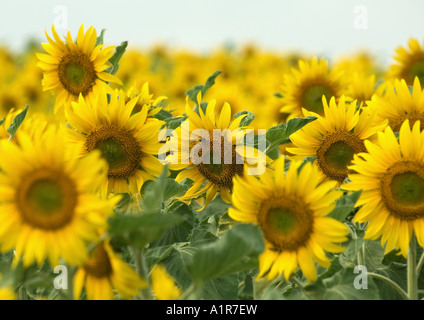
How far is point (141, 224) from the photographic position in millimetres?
1067

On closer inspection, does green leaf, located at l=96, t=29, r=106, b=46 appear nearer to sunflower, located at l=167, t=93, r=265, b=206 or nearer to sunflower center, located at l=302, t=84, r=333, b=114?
sunflower, located at l=167, t=93, r=265, b=206

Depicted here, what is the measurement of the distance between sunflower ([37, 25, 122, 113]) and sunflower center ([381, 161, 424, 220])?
95 cm

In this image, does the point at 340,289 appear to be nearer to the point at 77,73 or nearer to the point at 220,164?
the point at 220,164

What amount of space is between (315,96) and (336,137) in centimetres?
94

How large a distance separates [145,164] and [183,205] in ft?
0.56

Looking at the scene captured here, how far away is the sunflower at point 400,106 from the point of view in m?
1.92

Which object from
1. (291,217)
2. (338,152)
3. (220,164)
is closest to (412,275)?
(291,217)

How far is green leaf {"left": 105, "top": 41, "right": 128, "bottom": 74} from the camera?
80.6 inches

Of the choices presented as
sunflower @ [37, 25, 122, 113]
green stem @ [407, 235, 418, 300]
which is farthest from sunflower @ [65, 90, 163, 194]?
green stem @ [407, 235, 418, 300]

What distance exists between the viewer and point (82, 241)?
43.5 inches

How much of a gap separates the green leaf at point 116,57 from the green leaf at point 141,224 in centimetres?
106

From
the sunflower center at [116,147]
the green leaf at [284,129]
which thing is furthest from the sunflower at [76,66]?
the green leaf at [284,129]
